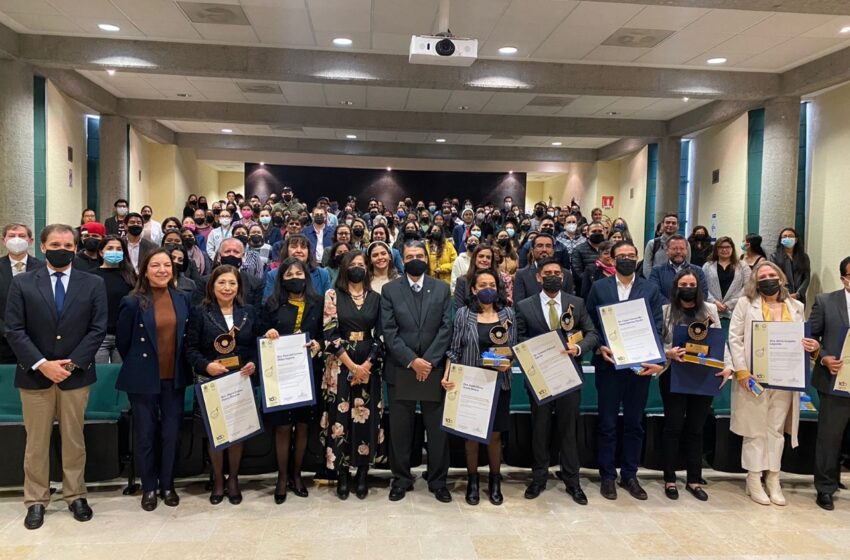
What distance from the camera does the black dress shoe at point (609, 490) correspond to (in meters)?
4.22

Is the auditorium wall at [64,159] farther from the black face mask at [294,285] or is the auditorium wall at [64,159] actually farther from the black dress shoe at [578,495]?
the black dress shoe at [578,495]

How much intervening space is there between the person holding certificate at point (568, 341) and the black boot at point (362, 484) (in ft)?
3.70

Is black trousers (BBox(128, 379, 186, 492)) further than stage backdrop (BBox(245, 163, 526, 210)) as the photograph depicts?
No

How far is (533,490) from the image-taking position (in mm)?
4207

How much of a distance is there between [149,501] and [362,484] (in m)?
1.38

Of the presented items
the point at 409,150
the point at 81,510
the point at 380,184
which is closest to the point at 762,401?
the point at 81,510

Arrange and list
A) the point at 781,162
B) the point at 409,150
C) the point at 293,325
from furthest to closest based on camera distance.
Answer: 1. the point at 409,150
2. the point at 781,162
3. the point at 293,325

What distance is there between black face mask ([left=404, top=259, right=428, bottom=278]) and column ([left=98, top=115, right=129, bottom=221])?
1063 centimetres

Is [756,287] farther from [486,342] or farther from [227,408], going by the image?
[227,408]

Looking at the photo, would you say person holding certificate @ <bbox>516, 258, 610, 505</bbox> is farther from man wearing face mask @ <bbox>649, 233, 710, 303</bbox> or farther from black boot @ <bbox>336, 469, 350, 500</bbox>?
man wearing face mask @ <bbox>649, 233, 710, 303</bbox>

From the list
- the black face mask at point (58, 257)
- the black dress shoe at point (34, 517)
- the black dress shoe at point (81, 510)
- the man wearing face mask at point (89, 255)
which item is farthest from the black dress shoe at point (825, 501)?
the man wearing face mask at point (89, 255)

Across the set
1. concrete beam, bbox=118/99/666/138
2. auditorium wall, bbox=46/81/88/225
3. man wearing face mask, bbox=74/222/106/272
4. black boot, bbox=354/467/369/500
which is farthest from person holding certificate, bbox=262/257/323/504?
concrete beam, bbox=118/99/666/138

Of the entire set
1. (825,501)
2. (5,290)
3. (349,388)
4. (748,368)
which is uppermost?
(5,290)

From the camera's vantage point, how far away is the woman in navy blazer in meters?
3.82
